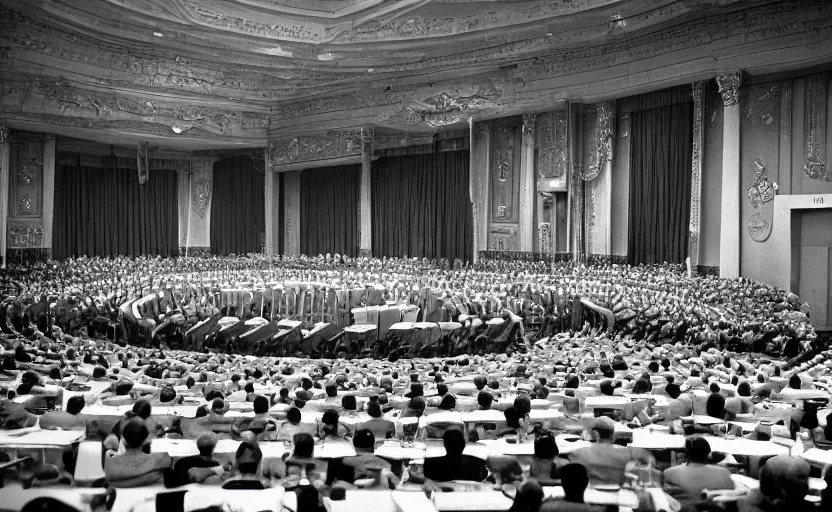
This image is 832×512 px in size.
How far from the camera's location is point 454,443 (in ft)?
16.2

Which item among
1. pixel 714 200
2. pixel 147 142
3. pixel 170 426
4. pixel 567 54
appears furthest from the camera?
pixel 147 142

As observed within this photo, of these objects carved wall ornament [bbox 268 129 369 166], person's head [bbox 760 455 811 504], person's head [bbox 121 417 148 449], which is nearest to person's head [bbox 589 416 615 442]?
person's head [bbox 760 455 811 504]

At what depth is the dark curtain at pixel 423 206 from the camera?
25812 mm

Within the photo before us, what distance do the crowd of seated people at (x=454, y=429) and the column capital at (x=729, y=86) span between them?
848 cm

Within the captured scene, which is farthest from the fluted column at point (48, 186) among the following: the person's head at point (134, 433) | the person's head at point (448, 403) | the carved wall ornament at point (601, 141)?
the person's head at point (134, 433)

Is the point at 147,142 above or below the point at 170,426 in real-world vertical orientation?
above

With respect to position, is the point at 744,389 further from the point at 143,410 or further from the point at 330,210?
the point at 330,210

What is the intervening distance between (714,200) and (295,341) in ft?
34.3

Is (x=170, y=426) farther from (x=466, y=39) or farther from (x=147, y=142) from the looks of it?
(x=147, y=142)

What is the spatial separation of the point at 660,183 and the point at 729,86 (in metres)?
3.49

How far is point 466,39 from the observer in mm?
20484

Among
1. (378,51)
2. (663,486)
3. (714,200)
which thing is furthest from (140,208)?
(663,486)

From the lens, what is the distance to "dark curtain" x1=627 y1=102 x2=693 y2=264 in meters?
18.6

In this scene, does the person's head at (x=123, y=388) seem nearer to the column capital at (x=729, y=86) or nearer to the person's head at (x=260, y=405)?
the person's head at (x=260, y=405)
